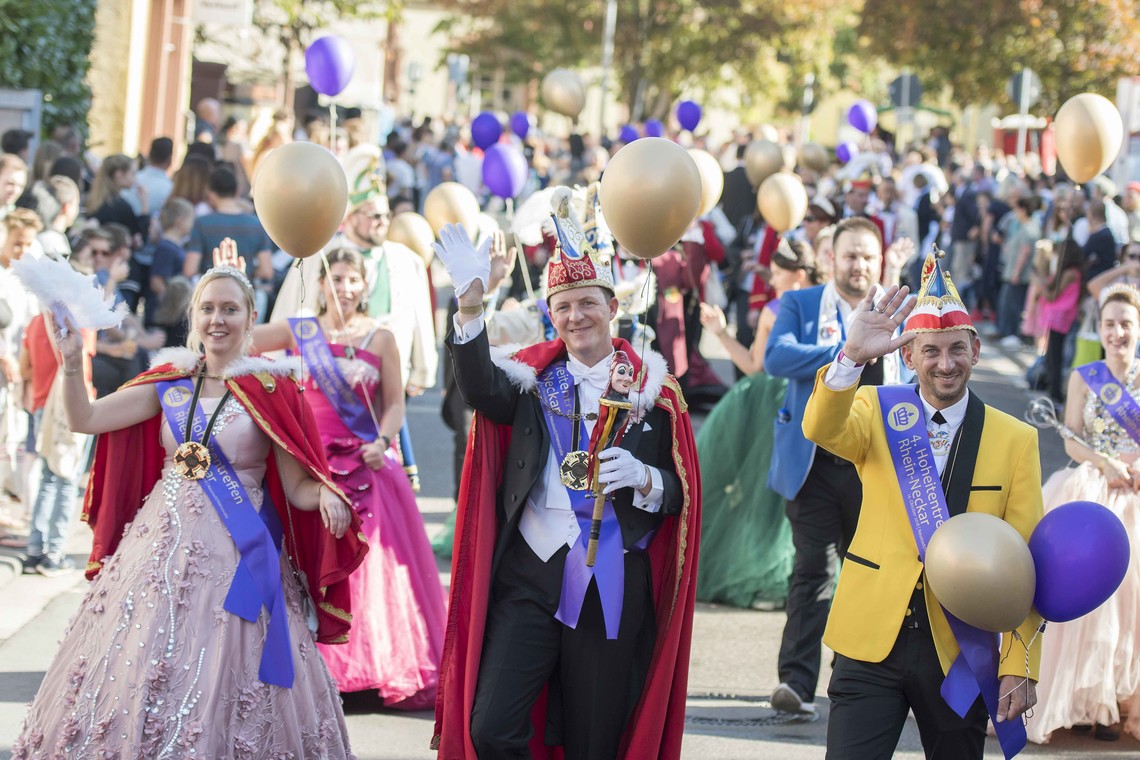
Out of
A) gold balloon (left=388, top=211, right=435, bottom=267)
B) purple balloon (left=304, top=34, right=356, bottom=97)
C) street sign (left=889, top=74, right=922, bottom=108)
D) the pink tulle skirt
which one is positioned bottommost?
the pink tulle skirt

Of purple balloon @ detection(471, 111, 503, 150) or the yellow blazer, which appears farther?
purple balloon @ detection(471, 111, 503, 150)

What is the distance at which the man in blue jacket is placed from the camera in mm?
6527

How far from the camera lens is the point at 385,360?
6.86m

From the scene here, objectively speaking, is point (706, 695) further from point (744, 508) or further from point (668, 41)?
point (668, 41)

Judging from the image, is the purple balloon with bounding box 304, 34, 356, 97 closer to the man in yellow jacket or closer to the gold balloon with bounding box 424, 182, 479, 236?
the gold balloon with bounding box 424, 182, 479, 236

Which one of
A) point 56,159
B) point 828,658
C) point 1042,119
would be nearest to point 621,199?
point 828,658

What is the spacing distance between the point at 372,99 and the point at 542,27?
25000 millimetres

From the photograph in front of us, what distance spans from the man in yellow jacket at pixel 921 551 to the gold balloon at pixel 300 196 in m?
1.88

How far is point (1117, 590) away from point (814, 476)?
1264 mm

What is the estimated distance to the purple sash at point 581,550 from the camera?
466cm

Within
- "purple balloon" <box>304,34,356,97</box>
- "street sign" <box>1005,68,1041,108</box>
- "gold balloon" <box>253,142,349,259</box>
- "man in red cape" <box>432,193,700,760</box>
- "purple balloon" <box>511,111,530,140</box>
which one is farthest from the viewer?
"purple balloon" <box>511,111,530,140</box>

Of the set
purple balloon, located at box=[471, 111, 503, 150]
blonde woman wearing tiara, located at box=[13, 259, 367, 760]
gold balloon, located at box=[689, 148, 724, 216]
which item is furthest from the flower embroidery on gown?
purple balloon, located at box=[471, 111, 503, 150]

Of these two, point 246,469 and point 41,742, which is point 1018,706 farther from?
point 41,742

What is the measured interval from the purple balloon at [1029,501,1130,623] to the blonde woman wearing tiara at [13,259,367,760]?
7.32 feet
